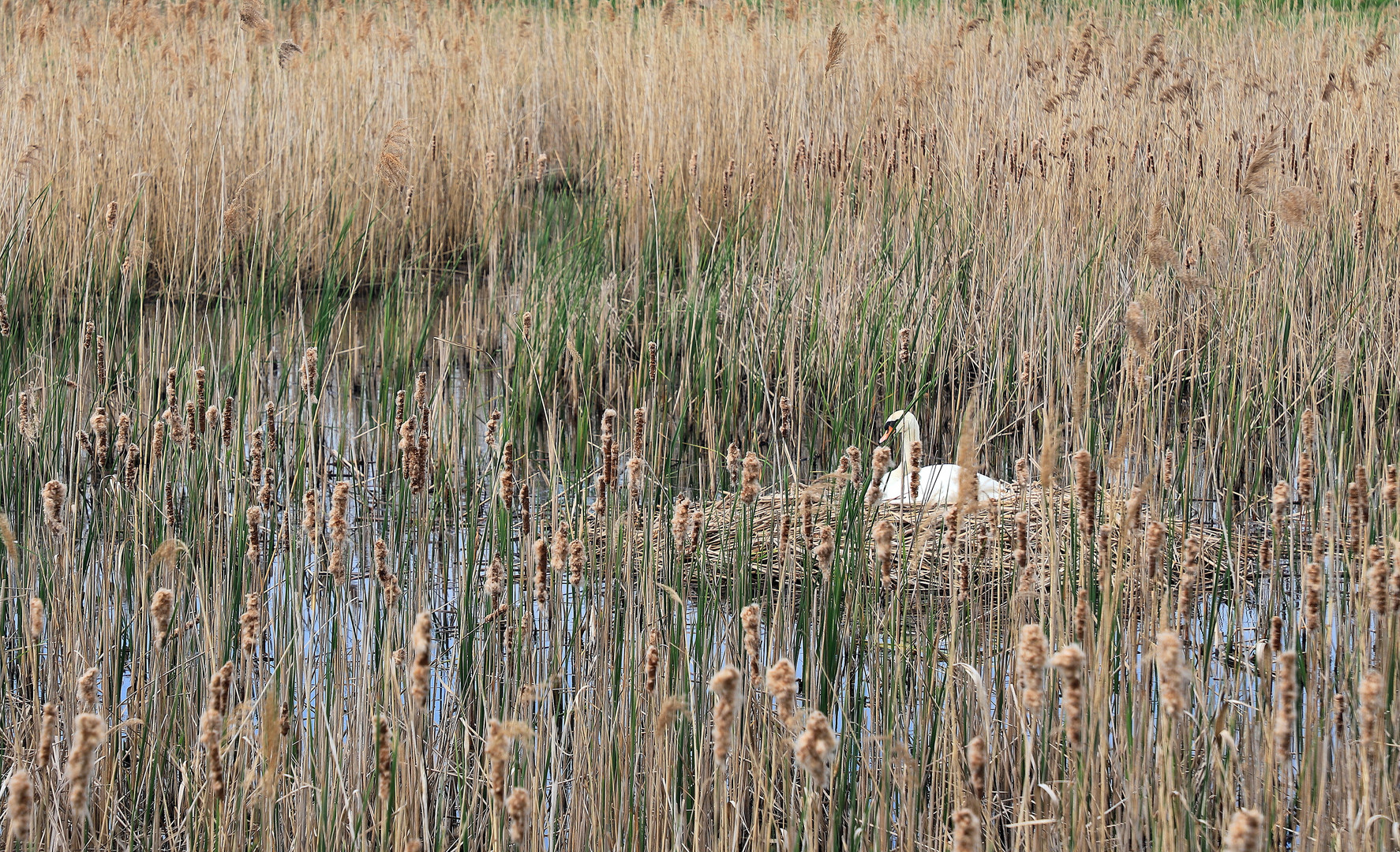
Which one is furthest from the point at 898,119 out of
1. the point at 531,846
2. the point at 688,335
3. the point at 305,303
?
the point at 531,846

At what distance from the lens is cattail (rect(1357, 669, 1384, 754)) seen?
3.65 feet

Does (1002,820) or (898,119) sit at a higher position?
(898,119)

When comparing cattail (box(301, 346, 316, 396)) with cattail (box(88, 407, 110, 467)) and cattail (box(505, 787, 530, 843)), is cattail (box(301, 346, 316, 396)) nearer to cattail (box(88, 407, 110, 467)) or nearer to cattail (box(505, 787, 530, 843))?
cattail (box(88, 407, 110, 467))

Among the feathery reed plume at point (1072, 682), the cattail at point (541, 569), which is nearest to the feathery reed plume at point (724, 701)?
the feathery reed plume at point (1072, 682)

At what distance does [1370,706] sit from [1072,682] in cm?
30

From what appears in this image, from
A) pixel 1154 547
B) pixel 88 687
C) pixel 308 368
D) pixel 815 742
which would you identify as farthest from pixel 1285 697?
pixel 308 368

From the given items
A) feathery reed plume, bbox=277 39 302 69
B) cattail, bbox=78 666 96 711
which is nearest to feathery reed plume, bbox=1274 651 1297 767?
cattail, bbox=78 666 96 711

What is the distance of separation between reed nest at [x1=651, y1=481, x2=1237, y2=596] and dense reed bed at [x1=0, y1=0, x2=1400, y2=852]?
3cm

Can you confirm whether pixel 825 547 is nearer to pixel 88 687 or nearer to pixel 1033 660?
pixel 1033 660

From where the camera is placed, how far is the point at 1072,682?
1102 mm

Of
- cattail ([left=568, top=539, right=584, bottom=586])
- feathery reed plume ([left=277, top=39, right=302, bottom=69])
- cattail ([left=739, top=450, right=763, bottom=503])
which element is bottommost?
cattail ([left=568, top=539, right=584, bottom=586])

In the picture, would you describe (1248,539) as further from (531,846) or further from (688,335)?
(688,335)

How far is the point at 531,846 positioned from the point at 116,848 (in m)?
0.72

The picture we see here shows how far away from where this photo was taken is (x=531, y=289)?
13.3 feet
